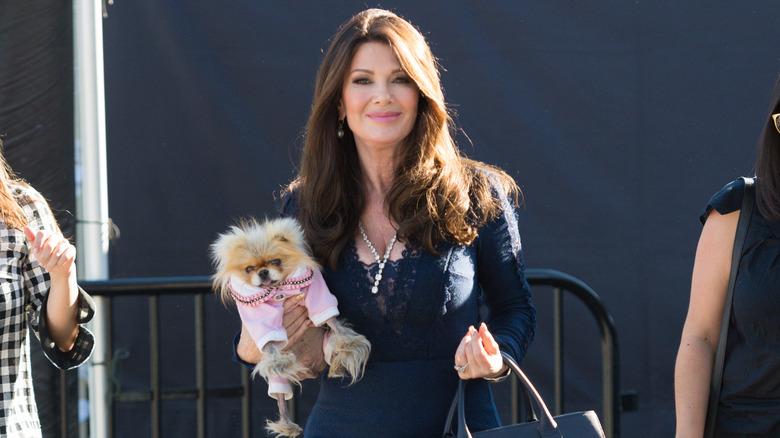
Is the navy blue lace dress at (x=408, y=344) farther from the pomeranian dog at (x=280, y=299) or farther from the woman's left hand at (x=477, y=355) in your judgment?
the woman's left hand at (x=477, y=355)

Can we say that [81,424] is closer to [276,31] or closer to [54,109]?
[54,109]

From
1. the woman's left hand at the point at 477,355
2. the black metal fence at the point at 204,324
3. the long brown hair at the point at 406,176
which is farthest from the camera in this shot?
the black metal fence at the point at 204,324

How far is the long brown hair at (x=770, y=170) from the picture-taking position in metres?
1.79

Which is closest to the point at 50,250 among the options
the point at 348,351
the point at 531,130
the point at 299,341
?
the point at 299,341

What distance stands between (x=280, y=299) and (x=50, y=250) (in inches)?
22.6

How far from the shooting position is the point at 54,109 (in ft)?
11.3

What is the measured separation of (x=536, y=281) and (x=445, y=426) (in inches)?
56.1

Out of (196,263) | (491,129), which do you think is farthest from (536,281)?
(196,263)

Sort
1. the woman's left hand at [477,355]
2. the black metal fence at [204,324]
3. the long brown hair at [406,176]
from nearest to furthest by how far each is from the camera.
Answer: the woman's left hand at [477,355] → the long brown hair at [406,176] → the black metal fence at [204,324]

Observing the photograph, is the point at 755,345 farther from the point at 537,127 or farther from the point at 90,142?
the point at 90,142

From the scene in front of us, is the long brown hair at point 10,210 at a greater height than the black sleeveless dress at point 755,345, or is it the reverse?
the long brown hair at point 10,210

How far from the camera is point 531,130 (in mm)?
3896

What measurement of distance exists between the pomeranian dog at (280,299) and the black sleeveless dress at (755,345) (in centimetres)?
86

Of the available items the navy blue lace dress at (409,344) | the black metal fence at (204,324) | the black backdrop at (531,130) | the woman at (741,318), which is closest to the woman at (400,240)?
the navy blue lace dress at (409,344)
